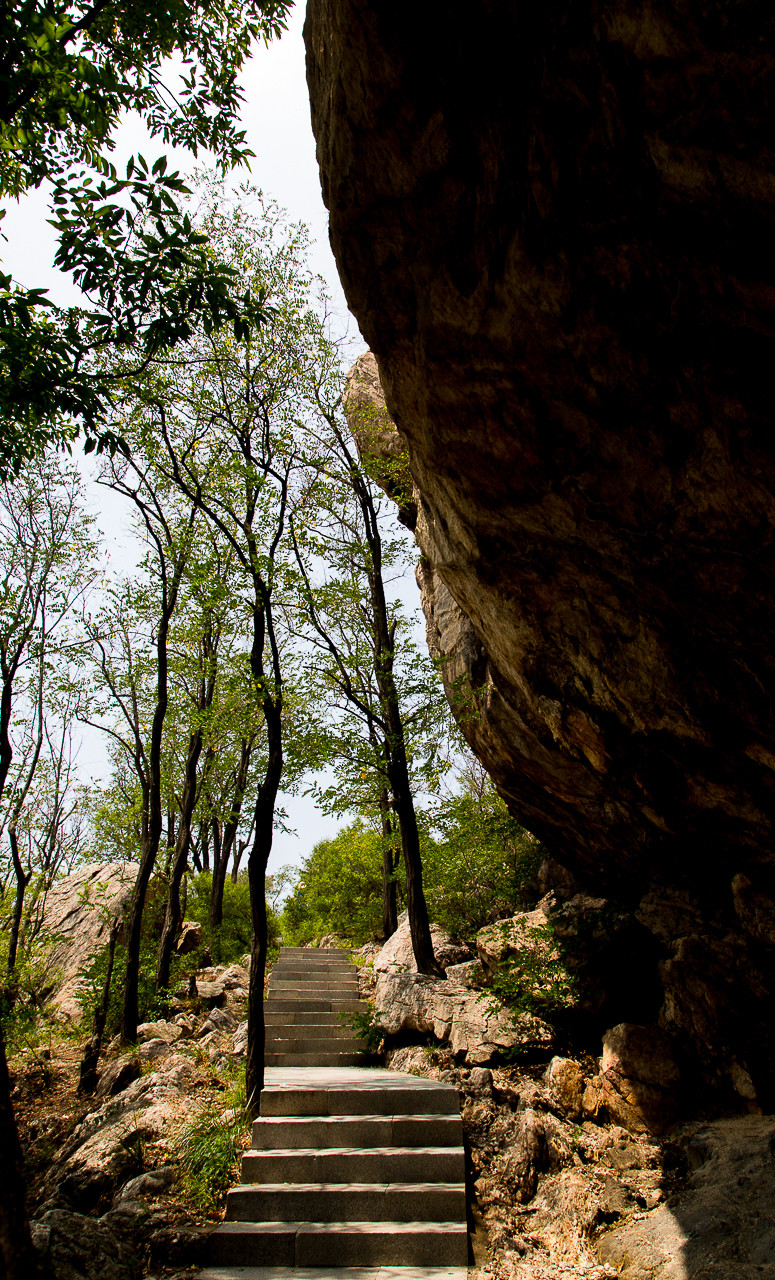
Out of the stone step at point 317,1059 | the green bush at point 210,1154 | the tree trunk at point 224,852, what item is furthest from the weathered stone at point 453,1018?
the tree trunk at point 224,852

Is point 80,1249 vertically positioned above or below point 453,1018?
below

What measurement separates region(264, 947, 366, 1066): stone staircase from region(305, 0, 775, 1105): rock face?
5.15 meters

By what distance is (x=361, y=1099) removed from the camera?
6.13 metres

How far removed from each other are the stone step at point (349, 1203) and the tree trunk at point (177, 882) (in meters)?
8.21

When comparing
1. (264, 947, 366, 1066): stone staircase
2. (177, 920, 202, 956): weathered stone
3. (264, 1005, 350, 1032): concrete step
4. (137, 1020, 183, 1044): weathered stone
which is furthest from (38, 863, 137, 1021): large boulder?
(264, 1005, 350, 1032): concrete step

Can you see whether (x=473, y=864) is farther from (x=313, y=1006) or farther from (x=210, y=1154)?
(x=210, y=1154)

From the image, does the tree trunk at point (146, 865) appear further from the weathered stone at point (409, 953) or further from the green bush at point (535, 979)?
the green bush at point (535, 979)

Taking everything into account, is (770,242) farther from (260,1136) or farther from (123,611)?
(123,611)

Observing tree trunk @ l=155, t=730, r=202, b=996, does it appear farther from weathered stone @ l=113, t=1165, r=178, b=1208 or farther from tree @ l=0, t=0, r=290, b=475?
tree @ l=0, t=0, r=290, b=475

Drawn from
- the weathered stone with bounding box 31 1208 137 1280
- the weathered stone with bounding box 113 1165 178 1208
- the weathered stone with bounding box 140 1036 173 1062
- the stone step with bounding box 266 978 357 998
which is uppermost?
the stone step with bounding box 266 978 357 998

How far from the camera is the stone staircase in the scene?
8.93 meters

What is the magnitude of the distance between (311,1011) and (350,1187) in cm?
578

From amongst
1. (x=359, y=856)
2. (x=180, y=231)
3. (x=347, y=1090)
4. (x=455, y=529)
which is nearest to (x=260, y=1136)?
(x=347, y=1090)

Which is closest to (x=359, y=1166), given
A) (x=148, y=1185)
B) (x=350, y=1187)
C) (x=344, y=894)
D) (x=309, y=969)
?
(x=350, y=1187)
